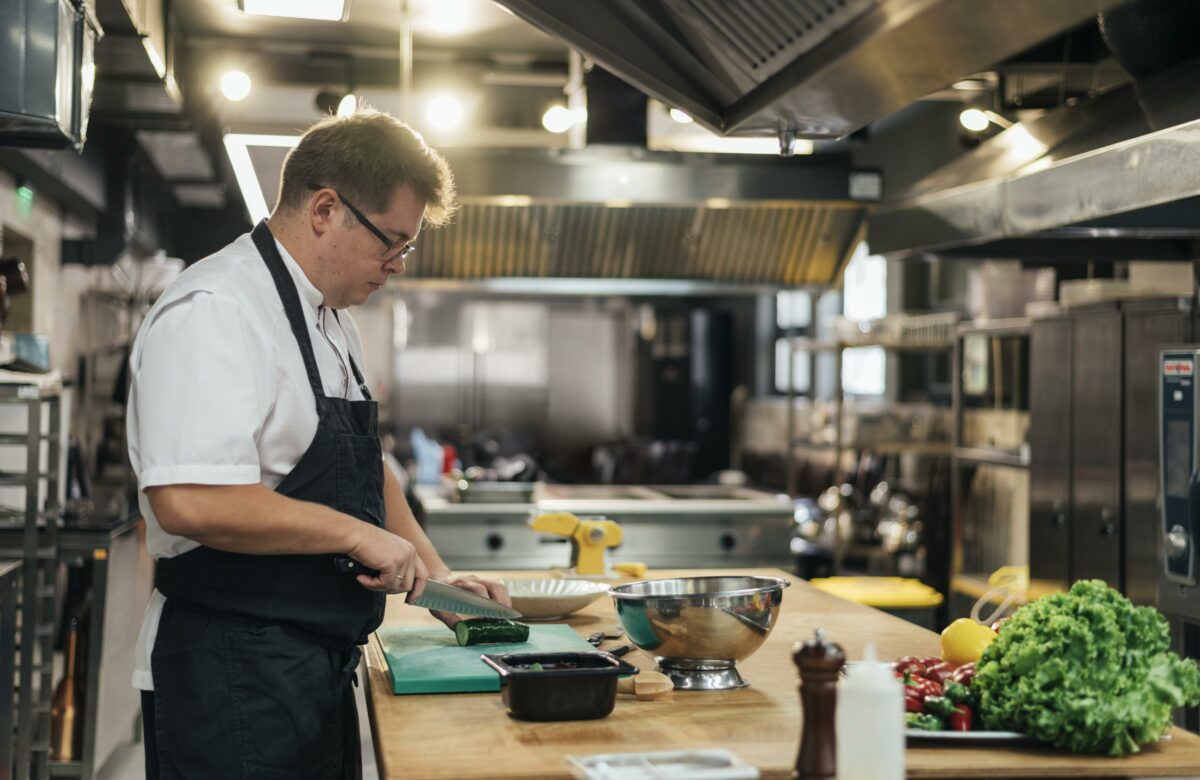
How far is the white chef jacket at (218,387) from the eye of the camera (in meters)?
1.86

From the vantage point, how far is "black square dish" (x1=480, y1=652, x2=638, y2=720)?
70.8 inches

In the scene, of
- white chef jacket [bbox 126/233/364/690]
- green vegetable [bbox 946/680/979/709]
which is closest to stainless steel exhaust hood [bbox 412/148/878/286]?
white chef jacket [bbox 126/233/364/690]

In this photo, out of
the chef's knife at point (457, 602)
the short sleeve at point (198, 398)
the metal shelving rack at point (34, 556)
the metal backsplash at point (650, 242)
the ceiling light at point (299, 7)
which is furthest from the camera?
the metal backsplash at point (650, 242)

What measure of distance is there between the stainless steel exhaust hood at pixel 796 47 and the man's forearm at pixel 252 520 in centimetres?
99

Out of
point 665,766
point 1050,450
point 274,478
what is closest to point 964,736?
point 665,766

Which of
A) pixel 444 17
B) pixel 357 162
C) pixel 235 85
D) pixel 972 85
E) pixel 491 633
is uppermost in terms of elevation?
pixel 444 17

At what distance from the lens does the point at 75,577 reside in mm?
5055

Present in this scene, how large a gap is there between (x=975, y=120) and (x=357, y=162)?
3255 millimetres

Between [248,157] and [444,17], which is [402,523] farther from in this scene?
[444,17]

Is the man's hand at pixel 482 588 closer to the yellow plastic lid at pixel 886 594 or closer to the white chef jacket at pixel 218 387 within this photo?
the white chef jacket at pixel 218 387

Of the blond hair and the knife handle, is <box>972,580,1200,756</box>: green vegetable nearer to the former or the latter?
the knife handle

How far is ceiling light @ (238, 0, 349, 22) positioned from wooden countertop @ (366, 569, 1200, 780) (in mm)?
2056

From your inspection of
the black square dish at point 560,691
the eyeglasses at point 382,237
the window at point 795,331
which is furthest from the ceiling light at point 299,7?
the window at point 795,331

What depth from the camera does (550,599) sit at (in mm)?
2672
